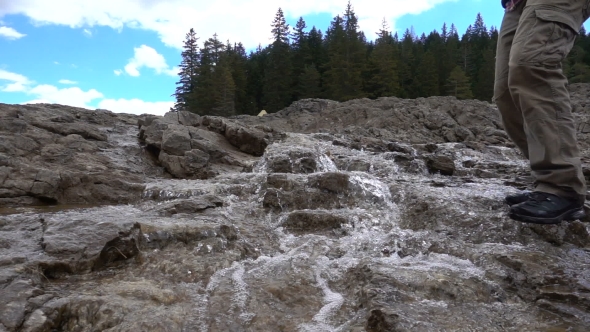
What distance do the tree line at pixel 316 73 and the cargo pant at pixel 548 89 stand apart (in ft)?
122

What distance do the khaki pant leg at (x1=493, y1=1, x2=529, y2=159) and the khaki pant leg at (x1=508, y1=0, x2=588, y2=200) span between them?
1.47 ft

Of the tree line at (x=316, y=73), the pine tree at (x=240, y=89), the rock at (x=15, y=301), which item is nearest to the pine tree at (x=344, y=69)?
the tree line at (x=316, y=73)

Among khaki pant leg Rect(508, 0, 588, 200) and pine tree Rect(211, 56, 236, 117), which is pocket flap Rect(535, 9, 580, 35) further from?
pine tree Rect(211, 56, 236, 117)

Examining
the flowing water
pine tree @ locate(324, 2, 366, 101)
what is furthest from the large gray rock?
pine tree @ locate(324, 2, 366, 101)

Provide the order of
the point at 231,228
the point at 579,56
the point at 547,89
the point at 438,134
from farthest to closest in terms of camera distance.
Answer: the point at 579,56, the point at 438,134, the point at 231,228, the point at 547,89

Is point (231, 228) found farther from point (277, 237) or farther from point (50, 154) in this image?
point (50, 154)

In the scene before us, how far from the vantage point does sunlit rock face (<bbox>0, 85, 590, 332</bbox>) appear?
305cm

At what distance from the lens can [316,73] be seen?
147 feet

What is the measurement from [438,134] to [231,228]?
57.9 ft

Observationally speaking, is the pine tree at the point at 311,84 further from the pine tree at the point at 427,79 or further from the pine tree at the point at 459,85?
the pine tree at the point at 459,85

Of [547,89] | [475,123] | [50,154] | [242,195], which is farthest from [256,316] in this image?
[475,123]

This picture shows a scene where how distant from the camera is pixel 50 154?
28.5ft

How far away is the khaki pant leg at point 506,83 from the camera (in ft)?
Answer: 14.2

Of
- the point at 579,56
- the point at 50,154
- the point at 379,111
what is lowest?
the point at 50,154
